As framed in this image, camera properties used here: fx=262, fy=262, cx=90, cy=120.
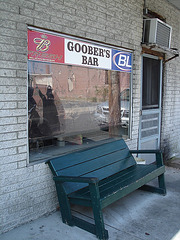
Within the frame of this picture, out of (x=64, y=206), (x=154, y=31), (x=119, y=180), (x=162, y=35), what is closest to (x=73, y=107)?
(x=119, y=180)

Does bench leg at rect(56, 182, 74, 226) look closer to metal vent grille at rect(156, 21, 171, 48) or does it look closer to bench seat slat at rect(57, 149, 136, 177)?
bench seat slat at rect(57, 149, 136, 177)

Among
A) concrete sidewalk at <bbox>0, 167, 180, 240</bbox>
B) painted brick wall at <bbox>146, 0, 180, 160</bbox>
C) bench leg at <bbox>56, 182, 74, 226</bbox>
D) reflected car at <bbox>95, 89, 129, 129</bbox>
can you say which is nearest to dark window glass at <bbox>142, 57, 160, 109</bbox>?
painted brick wall at <bbox>146, 0, 180, 160</bbox>

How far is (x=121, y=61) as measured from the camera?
4461 millimetres

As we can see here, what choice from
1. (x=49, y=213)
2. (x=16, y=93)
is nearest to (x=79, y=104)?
(x=16, y=93)

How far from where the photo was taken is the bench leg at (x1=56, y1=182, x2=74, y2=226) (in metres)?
2.96

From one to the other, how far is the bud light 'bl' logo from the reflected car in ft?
1.45

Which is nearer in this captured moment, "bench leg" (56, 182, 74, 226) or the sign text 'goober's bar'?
"bench leg" (56, 182, 74, 226)

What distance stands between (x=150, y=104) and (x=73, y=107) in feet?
6.73

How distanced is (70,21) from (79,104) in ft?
4.20

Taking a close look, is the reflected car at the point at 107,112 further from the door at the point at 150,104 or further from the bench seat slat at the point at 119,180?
the bench seat slat at the point at 119,180

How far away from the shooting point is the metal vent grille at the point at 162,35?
499 cm

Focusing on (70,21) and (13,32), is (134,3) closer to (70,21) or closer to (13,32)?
(70,21)

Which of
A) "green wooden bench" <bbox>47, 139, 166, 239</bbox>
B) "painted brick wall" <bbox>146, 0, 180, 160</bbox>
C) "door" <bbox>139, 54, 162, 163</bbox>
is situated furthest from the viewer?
"painted brick wall" <bbox>146, 0, 180, 160</bbox>

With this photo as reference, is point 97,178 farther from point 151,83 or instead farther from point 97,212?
point 151,83
